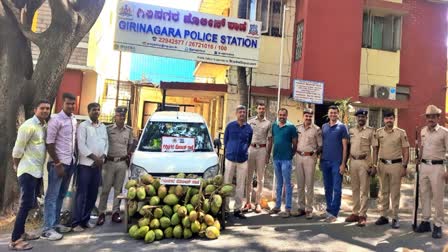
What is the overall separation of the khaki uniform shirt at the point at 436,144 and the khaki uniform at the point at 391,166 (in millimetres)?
410

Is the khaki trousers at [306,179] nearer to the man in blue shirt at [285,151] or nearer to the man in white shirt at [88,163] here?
the man in blue shirt at [285,151]

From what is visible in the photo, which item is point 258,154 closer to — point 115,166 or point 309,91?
point 115,166

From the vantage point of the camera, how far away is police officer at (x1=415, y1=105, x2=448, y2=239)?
6430 millimetres

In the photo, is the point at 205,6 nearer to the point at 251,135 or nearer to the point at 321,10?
the point at 321,10

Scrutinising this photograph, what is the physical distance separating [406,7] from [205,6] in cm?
856

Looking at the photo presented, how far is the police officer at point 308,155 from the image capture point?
7578mm

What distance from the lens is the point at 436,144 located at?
6.52 meters

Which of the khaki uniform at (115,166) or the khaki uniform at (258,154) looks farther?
the khaki uniform at (258,154)

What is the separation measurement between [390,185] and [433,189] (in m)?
0.74

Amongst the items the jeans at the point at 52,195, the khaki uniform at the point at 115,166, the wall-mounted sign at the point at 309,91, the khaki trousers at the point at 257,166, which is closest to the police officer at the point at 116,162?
the khaki uniform at the point at 115,166

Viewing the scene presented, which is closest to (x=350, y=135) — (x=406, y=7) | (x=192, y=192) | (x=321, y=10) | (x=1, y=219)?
Answer: (x=192, y=192)

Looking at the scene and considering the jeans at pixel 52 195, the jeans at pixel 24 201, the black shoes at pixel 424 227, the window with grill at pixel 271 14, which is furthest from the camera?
the window with grill at pixel 271 14

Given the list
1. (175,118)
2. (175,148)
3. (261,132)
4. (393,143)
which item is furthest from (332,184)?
(175,118)

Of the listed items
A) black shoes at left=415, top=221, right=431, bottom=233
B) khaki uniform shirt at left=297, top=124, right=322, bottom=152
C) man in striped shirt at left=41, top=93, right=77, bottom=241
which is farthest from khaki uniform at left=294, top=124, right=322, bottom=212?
man in striped shirt at left=41, top=93, right=77, bottom=241
